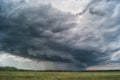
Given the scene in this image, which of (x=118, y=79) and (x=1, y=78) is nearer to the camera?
(x=1, y=78)

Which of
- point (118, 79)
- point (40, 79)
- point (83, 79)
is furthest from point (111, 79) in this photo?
point (40, 79)

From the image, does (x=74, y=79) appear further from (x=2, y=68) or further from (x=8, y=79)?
(x=2, y=68)

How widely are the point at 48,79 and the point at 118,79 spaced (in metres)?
19.2

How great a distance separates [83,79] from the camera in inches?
3000

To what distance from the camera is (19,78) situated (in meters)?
76.5

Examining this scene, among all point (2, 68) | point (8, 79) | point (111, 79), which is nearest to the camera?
point (8, 79)

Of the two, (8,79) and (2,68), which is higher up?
(2,68)

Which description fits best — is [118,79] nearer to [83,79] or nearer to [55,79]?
[83,79]

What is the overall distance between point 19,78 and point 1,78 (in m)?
4.73

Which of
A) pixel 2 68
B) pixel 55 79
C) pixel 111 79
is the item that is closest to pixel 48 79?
pixel 55 79

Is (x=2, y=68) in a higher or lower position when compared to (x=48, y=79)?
higher

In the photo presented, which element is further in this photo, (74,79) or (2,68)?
(2,68)

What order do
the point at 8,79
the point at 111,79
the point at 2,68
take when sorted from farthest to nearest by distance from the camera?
the point at 2,68 → the point at 111,79 → the point at 8,79

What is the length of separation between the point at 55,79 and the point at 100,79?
11.9 meters
